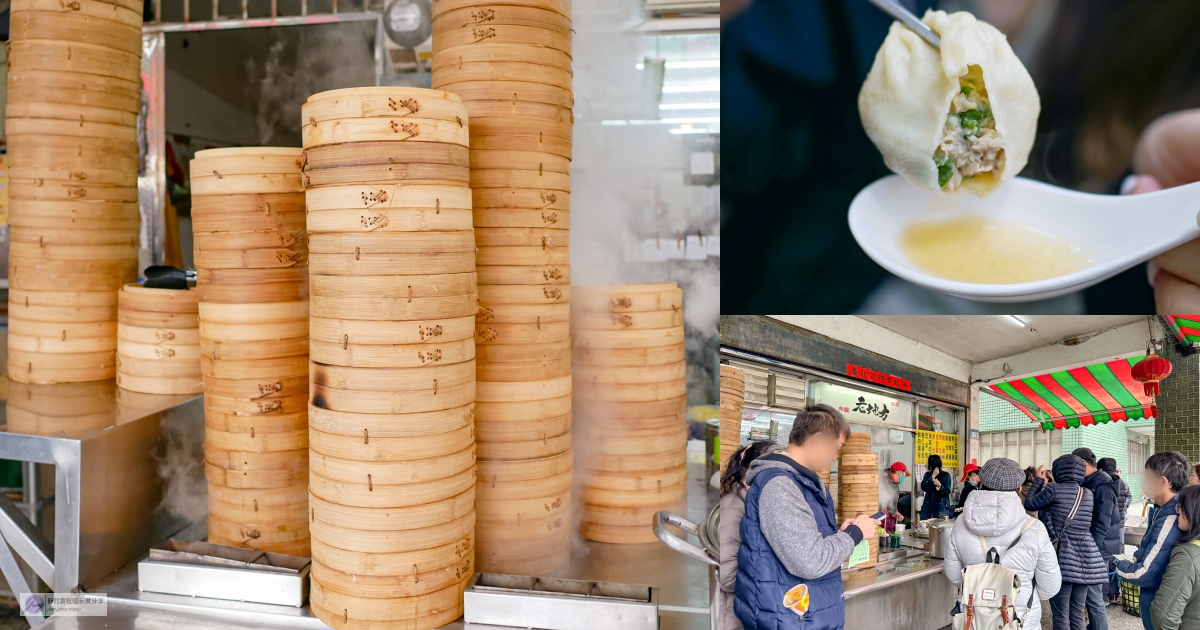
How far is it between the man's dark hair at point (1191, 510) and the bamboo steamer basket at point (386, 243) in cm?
173

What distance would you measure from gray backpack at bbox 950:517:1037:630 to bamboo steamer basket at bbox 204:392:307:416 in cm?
180

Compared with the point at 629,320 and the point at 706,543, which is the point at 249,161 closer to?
the point at 629,320

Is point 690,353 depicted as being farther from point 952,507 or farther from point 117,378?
point 117,378

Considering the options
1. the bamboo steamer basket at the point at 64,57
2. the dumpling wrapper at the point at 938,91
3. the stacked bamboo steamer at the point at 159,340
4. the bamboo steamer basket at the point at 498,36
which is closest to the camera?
the dumpling wrapper at the point at 938,91

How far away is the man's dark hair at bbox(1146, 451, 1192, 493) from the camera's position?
5.86 feet

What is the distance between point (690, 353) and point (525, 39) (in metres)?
1.28

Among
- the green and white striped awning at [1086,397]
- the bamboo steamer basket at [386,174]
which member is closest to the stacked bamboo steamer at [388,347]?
the bamboo steamer basket at [386,174]

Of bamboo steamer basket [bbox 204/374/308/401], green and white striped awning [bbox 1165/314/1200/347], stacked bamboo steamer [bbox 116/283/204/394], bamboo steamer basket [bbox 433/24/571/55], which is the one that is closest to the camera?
green and white striped awning [bbox 1165/314/1200/347]

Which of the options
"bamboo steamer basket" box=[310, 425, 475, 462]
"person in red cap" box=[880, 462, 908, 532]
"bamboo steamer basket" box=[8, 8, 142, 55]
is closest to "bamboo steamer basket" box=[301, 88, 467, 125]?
"bamboo steamer basket" box=[310, 425, 475, 462]

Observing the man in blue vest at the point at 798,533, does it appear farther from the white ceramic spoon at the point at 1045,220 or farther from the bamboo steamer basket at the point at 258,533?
the bamboo steamer basket at the point at 258,533

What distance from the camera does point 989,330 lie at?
183cm

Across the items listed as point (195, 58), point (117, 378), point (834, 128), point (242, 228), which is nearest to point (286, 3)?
point (195, 58)

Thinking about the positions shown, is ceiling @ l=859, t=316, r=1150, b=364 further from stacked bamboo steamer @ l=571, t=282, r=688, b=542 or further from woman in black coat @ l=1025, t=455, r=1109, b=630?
stacked bamboo steamer @ l=571, t=282, r=688, b=542

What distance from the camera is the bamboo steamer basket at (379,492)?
200cm
